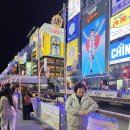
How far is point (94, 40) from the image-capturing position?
29.1m

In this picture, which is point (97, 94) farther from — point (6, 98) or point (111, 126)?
point (111, 126)

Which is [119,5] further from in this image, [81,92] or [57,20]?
A: [81,92]

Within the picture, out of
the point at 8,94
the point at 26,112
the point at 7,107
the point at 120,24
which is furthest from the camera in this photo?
the point at 120,24

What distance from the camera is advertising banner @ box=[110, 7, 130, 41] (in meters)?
25.4

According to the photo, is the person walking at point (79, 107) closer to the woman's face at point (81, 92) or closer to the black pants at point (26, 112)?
the woman's face at point (81, 92)

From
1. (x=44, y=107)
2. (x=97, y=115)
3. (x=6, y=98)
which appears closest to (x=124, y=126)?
(x=97, y=115)

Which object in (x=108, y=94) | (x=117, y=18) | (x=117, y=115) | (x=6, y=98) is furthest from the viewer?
(x=117, y=18)

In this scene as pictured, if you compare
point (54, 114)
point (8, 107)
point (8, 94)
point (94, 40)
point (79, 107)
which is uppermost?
point (94, 40)

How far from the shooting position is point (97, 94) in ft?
79.1

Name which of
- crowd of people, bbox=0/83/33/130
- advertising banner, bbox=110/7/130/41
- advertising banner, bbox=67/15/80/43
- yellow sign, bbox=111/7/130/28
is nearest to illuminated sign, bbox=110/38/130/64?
advertising banner, bbox=110/7/130/41

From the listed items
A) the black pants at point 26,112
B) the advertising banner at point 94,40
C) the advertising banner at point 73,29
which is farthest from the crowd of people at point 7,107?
the advertising banner at point 73,29

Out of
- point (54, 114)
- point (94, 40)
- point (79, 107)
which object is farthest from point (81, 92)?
point (94, 40)

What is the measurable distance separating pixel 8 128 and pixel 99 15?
22902 mm

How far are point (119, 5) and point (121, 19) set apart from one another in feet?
6.05
